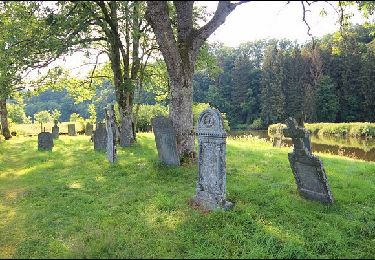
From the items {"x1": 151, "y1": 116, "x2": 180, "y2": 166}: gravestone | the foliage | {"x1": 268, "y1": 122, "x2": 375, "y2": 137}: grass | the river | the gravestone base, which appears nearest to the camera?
the gravestone base

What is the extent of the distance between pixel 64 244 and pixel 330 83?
65850 mm

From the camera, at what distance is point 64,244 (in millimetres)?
6375

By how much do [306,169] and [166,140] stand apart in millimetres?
4777

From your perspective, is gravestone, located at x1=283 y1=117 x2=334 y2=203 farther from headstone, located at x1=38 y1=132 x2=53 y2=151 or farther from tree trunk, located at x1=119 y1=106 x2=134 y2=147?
headstone, located at x1=38 y1=132 x2=53 y2=151

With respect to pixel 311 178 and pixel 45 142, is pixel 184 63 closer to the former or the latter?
pixel 311 178

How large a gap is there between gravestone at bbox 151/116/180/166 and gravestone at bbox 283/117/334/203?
13.2 feet

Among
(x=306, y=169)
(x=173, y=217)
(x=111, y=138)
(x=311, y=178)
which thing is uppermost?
(x=111, y=138)

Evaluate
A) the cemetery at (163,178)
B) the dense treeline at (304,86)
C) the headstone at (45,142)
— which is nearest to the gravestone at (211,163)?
the cemetery at (163,178)

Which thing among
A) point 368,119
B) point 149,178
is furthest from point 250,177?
point 368,119

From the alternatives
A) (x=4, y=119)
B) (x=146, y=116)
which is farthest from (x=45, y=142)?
(x=146, y=116)

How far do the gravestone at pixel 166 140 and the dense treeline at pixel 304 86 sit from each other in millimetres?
47073

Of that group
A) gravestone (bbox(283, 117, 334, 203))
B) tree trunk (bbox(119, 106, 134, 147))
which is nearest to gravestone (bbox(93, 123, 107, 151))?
tree trunk (bbox(119, 106, 134, 147))

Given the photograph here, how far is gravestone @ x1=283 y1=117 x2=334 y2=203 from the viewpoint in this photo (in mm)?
8578

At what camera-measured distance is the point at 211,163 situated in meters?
8.37
